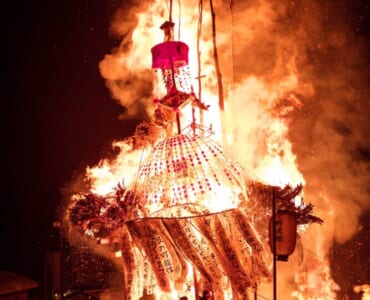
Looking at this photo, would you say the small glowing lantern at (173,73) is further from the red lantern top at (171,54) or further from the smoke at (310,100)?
the smoke at (310,100)

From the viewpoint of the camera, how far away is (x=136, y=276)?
6.86 meters

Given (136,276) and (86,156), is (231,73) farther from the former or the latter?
(136,276)

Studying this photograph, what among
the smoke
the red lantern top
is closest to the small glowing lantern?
the red lantern top

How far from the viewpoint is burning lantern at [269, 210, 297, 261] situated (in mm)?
6785

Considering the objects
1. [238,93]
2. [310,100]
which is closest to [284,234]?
[238,93]

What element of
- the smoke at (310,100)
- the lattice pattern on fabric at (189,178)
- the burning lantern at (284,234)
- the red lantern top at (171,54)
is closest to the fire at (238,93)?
the smoke at (310,100)

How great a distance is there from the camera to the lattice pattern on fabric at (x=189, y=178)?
6.80 metres

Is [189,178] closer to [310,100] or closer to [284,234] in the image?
[284,234]

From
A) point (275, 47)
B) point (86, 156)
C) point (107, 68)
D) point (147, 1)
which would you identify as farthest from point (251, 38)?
point (86, 156)

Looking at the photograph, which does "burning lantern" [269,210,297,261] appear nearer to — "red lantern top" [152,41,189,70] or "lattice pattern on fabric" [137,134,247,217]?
"lattice pattern on fabric" [137,134,247,217]

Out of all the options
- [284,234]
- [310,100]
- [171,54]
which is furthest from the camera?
[310,100]

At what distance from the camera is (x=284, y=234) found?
6.78 meters

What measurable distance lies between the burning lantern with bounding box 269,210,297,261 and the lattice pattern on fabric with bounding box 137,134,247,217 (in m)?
0.69

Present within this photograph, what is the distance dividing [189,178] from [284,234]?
173cm
